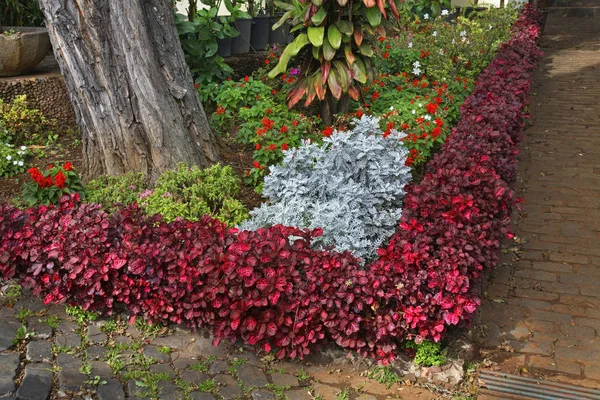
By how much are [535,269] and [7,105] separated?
450 cm

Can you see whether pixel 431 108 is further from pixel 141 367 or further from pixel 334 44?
pixel 141 367

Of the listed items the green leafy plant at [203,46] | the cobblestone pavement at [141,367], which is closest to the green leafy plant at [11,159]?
the cobblestone pavement at [141,367]

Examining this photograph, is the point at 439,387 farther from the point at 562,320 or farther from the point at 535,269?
the point at 535,269

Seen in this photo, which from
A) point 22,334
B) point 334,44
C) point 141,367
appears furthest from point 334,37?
point 22,334

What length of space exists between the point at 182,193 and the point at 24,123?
196 centimetres

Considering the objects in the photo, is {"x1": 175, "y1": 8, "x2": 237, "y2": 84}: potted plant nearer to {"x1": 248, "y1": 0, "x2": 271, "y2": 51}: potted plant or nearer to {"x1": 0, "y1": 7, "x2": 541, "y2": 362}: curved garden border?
{"x1": 248, "y1": 0, "x2": 271, "y2": 51}: potted plant

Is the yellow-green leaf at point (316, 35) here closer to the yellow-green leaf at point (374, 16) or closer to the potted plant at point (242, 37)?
the yellow-green leaf at point (374, 16)

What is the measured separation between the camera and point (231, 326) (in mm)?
3551

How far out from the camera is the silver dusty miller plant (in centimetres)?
441

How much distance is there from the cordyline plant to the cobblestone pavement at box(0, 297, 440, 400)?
3006 mm

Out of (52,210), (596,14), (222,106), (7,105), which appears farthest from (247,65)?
(596,14)

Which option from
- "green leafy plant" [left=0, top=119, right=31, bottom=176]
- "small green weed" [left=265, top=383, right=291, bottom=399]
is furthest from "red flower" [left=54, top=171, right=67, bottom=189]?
"small green weed" [left=265, top=383, right=291, bottom=399]

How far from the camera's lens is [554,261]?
4.94 metres

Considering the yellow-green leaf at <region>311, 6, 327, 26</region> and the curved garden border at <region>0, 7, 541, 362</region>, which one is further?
the yellow-green leaf at <region>311, 6, 327, 26</region>
